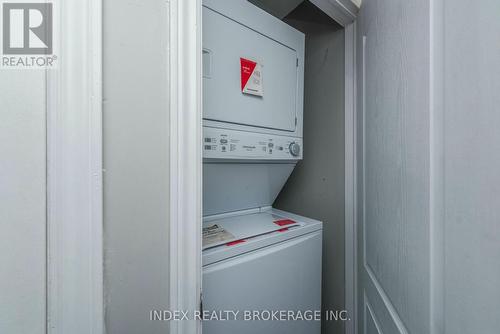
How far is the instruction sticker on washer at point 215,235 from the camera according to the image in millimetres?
960

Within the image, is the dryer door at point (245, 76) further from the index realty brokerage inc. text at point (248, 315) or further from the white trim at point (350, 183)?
the index realty brokerage inc. text at point (248, 315)

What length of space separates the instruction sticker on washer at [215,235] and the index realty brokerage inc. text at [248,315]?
0.86ft

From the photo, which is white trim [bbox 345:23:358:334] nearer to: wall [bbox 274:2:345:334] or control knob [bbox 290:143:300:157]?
wall [bbox 274:2:345:334]

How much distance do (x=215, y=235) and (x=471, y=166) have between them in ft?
3.00

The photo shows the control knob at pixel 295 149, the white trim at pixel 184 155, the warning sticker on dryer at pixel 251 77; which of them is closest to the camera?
the white trim at pixel 184 155

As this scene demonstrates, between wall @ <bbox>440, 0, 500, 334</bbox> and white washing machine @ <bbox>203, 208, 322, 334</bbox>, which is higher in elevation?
wall @ <bbox>440, 0, 500, 334</bbox>

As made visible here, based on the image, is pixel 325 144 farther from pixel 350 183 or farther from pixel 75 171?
pixel 75 171

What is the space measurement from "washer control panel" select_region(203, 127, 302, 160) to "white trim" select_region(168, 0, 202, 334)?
35 cm

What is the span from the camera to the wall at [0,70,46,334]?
1.52ft

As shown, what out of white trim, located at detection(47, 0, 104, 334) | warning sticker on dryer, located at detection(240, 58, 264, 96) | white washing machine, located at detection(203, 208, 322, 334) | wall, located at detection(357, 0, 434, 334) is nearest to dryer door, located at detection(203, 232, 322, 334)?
white washing machine, located at detection(203, 208, 322, 334)

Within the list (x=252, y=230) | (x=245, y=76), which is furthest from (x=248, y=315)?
(x=245, y=76)

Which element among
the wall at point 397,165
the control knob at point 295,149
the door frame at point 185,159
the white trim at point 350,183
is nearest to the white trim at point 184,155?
the door frame at point 185,159

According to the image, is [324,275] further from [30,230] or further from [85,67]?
[85,67]

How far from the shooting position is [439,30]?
537 mm
